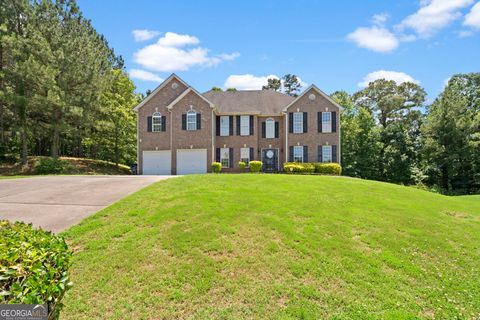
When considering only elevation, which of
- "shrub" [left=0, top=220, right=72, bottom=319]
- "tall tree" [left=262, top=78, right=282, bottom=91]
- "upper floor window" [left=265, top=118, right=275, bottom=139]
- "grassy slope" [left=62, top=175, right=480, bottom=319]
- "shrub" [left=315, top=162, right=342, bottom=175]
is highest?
"tall tree" [left=262, top=78, right=282, bottom=91]

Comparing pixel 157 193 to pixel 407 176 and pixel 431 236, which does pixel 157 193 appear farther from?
pixel 407 176

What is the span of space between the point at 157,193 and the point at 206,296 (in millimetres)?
6548

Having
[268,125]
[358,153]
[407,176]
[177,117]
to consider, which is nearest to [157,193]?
[177,117]

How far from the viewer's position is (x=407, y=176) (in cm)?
3253

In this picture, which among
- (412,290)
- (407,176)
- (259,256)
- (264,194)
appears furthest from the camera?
(407,176)

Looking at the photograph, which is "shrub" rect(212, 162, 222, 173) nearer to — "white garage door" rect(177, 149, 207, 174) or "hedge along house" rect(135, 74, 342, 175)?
"hedge along house" rect(135, 74, 342, 175)

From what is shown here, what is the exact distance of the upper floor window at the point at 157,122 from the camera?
25109 mm

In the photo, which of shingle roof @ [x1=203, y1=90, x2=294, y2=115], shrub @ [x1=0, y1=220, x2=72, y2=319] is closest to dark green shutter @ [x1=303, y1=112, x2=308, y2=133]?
shingle roof @ [x1=203, y1=90, x2=294, y2=115]

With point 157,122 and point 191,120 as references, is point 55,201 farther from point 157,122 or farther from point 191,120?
point 157,122

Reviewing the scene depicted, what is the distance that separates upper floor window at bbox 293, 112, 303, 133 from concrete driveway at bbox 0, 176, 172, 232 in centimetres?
1607

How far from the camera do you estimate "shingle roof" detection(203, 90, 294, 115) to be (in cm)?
2620

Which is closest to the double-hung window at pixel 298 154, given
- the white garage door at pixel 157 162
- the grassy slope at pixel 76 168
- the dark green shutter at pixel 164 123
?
the white garage door at pixel 157 162

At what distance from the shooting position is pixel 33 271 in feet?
7.88

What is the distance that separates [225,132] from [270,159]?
472cm
